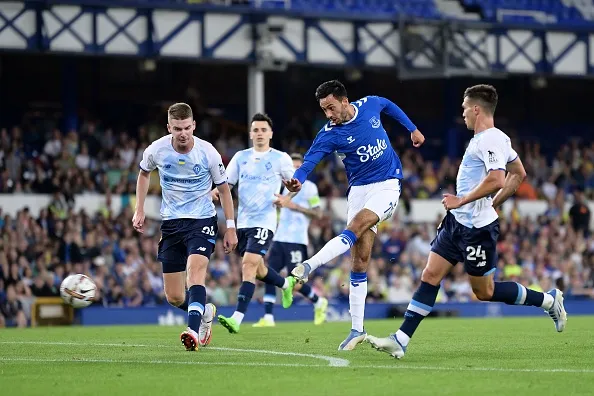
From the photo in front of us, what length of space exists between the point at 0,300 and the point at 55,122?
811 centimetres

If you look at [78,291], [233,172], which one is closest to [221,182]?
[78,291]

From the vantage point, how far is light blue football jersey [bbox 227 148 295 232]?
16.8m

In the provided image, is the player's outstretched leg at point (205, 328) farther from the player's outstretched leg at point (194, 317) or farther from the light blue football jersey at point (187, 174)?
the light blue football jersey at point (187, 174)

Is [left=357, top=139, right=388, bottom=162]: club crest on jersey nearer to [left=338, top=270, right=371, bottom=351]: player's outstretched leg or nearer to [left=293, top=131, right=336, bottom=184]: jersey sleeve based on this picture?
[left=293, top=131, right=336, bottom=184]: jersey sleeve

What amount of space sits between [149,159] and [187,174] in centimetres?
42

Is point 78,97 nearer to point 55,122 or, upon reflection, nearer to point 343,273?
point 55,122

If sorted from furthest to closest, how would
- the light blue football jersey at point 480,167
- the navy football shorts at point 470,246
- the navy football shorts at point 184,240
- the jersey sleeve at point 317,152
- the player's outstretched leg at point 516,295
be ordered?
the navy football shorts at point 184,240 → the jersey sleeve at point 317,152 → the player's outstretched leg at point 516,295 → the navy football shorts at point 470,246 → the light blue football jersey at point 480,167

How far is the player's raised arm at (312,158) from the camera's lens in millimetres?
11539

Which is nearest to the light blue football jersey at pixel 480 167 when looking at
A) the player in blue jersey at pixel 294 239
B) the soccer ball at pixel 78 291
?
the soccer ball at pixel 78 291

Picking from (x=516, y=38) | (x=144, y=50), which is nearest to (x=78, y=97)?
(x=144, y=50)

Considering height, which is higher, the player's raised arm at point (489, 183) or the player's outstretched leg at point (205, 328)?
the player's raised arm at point (489, 183)

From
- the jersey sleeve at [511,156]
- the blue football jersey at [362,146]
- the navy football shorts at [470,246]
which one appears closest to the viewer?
the navy football shorts at [470,246]

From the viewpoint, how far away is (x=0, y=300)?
22.8 meters

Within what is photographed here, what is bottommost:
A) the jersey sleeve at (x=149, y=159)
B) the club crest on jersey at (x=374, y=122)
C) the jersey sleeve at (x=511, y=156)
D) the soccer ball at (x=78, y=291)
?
the soccer ball at (x=78, y=291)
